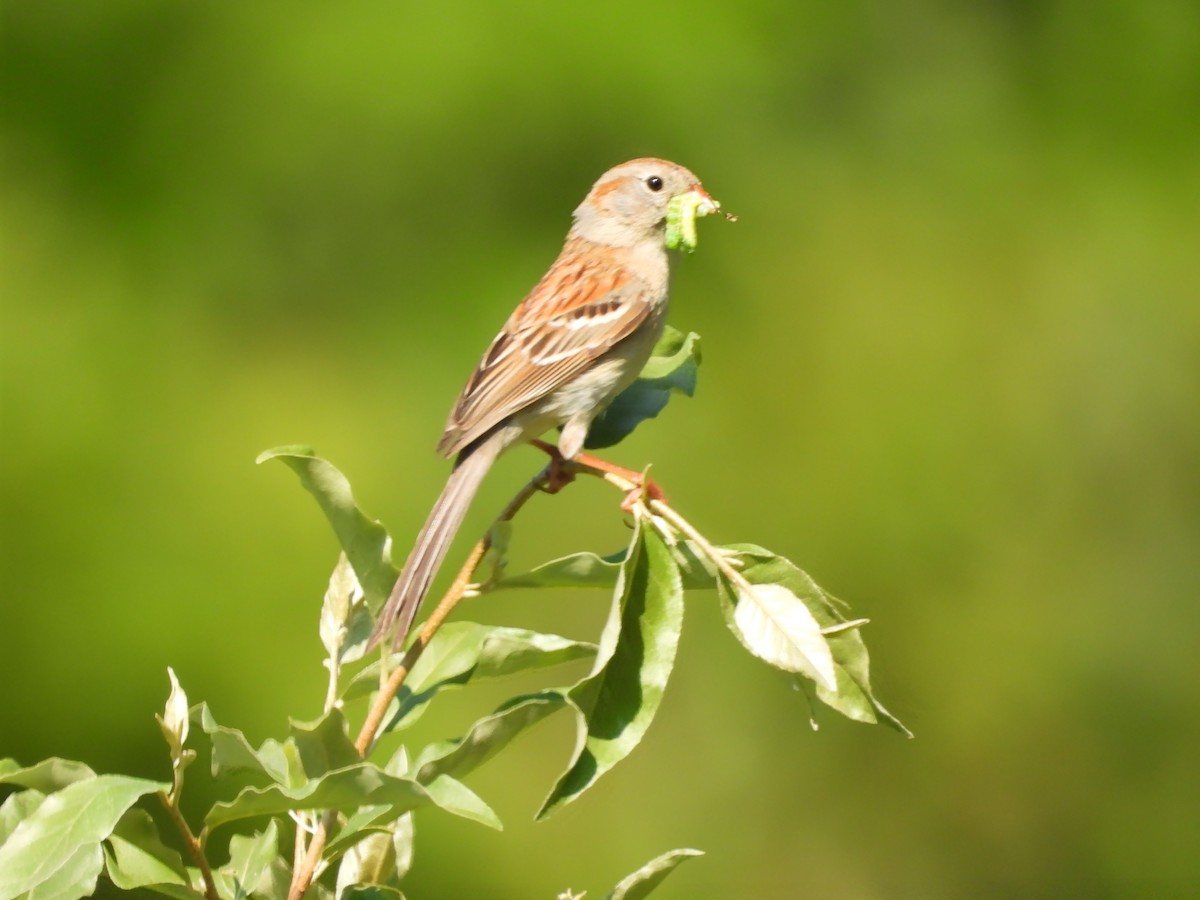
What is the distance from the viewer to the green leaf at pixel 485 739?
153 centimetres

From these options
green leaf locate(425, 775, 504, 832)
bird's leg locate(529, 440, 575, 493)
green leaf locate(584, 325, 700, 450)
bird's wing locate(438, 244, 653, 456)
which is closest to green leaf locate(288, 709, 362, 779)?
green leaf locate(425, 775, 504, 832)

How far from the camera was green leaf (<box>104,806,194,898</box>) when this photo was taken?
152 cm

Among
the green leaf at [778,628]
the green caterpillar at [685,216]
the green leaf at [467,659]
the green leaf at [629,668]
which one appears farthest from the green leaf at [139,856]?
the green caterpillar at [685,216]

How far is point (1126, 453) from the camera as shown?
203 inches

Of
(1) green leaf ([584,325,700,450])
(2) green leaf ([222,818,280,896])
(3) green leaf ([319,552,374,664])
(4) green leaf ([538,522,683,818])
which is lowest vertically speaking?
(2) green leaf ([222,818,280,896])

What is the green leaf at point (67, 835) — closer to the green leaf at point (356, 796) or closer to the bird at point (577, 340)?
the green leaf at point (356, 796)

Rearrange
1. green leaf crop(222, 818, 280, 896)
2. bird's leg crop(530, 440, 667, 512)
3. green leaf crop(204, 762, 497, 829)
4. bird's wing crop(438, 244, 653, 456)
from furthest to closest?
bird's wing crop(438, 244, 653, 456), bird's leg crop(530, 440, 667, 512), green leaf crop(222, 818, 280, 896), green leaf crop(204, 762, 497, 829)

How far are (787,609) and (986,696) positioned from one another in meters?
3.37

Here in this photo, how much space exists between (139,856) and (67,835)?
0.46 feet

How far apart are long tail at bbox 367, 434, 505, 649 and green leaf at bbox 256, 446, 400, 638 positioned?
3cm

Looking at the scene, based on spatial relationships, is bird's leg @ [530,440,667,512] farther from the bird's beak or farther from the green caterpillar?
the bird's beak

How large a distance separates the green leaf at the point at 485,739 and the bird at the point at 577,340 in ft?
1.40

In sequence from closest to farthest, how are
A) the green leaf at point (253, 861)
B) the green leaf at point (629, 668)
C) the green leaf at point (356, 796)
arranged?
1. the green leaf at point (356, 796)
2. the green leaf at point (629, 668)
3. the green leaf at point (253, 861)

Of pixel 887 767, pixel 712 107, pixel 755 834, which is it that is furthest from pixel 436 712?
pixel 712 107
